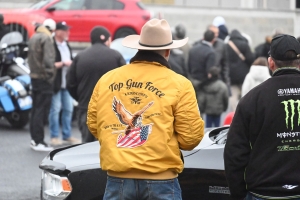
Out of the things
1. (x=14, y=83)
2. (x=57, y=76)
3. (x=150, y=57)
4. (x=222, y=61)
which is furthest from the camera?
(x=222, y=61)

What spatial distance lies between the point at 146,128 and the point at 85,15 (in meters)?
15.9

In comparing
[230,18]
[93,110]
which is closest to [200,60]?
[93,110]

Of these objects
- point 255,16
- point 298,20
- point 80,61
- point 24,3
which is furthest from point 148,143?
point 298,20

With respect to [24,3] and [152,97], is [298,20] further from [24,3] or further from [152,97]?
[152,97]

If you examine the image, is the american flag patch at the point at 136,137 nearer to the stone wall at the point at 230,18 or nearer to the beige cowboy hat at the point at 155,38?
the beige cowboy hat at the point at 155,38

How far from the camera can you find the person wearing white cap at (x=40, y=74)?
33.8ft

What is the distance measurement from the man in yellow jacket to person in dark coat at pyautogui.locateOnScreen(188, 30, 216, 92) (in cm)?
719

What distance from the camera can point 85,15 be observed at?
788 inches

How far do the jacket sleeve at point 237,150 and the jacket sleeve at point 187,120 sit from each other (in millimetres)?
303

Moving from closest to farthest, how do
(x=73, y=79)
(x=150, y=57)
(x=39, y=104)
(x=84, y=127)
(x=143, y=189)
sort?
1. (x=143, y=189)
2. (x=150, y=57)
3. (x=73, y=79)
4. (x=84, y=127)
5. (x=39, y=104)

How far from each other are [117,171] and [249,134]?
0.80 m

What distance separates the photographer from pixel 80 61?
8.83m

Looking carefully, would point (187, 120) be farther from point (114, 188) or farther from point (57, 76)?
point (57, 76)

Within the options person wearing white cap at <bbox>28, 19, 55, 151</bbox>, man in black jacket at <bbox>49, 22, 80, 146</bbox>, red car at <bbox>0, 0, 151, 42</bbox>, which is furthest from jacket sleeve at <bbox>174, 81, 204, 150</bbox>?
red car at <bbox>0, 0, 151, 42</bbox>
